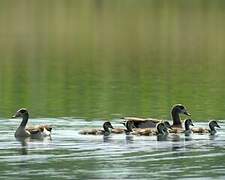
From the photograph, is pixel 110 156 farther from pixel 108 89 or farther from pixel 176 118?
pixel 108 89

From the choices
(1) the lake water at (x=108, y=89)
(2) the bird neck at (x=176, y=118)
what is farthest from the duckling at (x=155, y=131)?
(2) the bird neck at (x=176, y=118)

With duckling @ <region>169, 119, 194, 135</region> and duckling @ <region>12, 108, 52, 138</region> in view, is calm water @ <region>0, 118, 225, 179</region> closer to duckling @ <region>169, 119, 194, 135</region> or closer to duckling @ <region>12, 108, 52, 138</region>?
duckling @ <region>12, 108, 52, 138</region>

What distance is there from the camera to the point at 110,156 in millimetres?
29734

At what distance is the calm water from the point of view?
2728cm

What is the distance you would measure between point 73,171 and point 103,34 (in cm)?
7496

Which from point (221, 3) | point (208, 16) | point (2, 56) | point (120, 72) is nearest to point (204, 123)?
point (120, 72)

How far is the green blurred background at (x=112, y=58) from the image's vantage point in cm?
4362

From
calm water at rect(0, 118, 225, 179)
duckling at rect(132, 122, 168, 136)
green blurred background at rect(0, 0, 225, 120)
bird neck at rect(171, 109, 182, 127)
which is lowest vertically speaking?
calm water at rect(0, 118, 225, 179)

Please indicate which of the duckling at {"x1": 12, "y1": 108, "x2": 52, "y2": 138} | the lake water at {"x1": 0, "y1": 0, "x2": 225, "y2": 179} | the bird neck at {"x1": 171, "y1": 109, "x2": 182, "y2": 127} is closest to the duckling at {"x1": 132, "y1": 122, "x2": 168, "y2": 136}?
the lake water at {"x1": 0, "y1": 0, "x2": 225, "y2": 179}

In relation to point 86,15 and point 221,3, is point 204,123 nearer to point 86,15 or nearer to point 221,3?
point 86,15

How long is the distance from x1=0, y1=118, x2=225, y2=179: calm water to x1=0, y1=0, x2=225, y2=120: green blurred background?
18.6 ft

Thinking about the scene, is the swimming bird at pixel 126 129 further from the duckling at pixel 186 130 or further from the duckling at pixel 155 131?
the duckling at pixel 186 130

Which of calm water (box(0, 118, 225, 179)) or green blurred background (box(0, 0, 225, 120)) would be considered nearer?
calm water (box(0, 118, 225, 179))

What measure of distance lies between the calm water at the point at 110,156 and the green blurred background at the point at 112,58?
18.6ft
